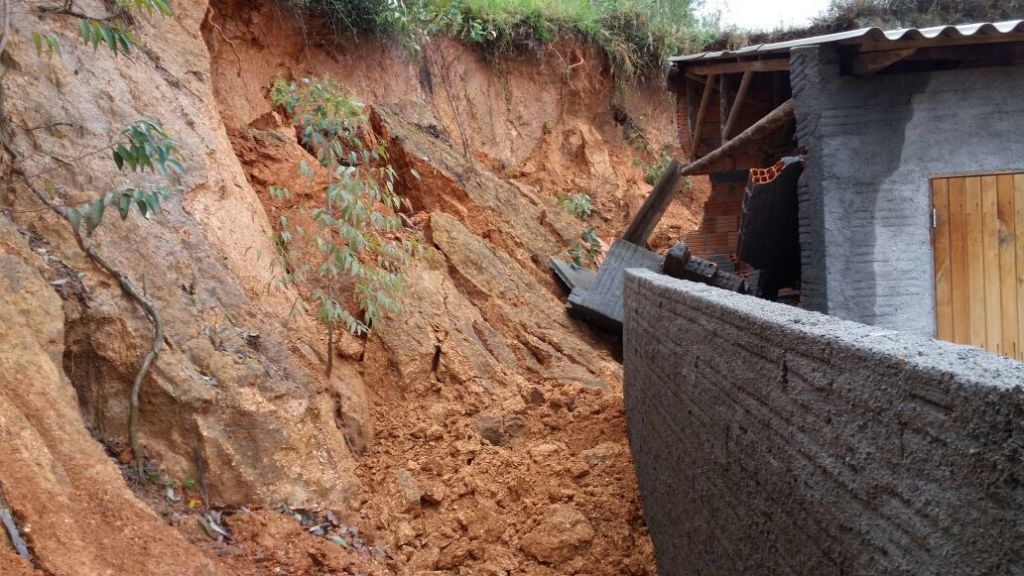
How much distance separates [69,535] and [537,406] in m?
3.77

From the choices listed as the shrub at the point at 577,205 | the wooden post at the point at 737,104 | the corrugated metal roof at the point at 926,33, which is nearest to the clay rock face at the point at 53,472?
the corrugated metal roof at the point at 926,33

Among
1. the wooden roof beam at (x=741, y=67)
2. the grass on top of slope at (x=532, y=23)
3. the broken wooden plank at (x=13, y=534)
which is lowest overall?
the broken wooden plank at (x=13, y=534)

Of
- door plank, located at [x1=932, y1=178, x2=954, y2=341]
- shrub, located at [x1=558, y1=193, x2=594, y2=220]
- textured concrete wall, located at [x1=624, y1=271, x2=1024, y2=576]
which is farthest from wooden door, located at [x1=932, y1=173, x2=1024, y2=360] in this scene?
shrub, located at [x1=558, y1=193, x2=594, y2=220]

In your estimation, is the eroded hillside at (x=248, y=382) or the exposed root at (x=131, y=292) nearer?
the eroded hillside at (x=248, y=382)

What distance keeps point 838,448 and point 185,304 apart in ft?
12.9

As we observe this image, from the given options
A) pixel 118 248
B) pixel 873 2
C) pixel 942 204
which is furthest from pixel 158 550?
pixel 873 2

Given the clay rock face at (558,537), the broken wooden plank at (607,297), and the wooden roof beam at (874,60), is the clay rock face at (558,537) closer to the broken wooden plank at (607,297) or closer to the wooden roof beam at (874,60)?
the broken wooden plank at (607,297)

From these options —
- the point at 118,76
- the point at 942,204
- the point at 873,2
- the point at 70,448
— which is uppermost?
the point at 873,2

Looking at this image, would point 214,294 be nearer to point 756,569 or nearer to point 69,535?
point 69,535

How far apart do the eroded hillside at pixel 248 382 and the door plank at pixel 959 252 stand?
100.0 inches

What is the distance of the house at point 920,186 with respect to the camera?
18.0ft

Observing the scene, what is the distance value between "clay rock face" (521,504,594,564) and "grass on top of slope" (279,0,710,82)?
6.10m

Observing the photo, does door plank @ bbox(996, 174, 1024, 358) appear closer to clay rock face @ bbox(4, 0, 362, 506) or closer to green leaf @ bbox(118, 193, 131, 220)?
clay rock face @ bbox(4, 0, 362, 506)

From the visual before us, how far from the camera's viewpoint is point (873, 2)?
1622 cm
